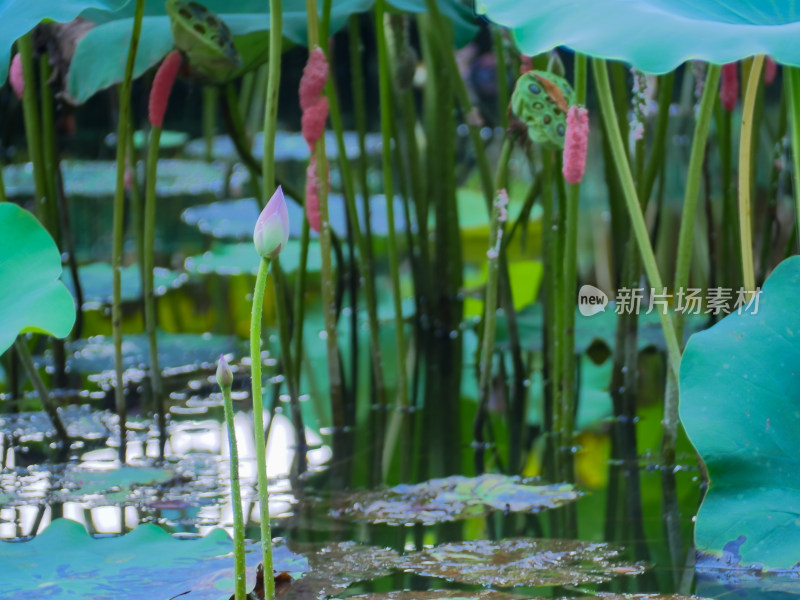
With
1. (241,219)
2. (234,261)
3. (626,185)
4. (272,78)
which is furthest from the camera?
(241,219)

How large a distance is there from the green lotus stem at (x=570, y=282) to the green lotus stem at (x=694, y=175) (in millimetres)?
133

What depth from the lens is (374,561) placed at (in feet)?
3.10

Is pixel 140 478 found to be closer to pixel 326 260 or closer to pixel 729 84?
pixel 326 260

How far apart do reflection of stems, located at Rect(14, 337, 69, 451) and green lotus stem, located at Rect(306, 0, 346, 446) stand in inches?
15.7

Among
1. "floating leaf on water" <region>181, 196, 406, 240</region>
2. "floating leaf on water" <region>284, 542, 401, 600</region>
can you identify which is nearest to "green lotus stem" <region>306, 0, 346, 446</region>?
"floating leaf on water" <region>284, 542, 401, 600</region>

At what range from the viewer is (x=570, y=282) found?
1.25m

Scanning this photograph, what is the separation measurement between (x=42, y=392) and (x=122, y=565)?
0.52 meters

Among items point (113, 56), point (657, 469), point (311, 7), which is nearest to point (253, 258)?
point (113, 56)


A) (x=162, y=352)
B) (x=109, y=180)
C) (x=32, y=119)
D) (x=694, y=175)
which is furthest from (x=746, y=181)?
(x=109, y=180)

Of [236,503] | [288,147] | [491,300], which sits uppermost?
[288,147]

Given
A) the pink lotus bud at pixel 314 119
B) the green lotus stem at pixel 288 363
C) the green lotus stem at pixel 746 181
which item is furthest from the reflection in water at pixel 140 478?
the green lotus stem at pixel 746 181

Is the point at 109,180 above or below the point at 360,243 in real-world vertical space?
above

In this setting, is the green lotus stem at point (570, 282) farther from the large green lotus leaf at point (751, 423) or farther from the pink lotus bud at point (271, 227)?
the pink lotus bud at point (271, 227)

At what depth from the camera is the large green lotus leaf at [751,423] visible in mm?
817
